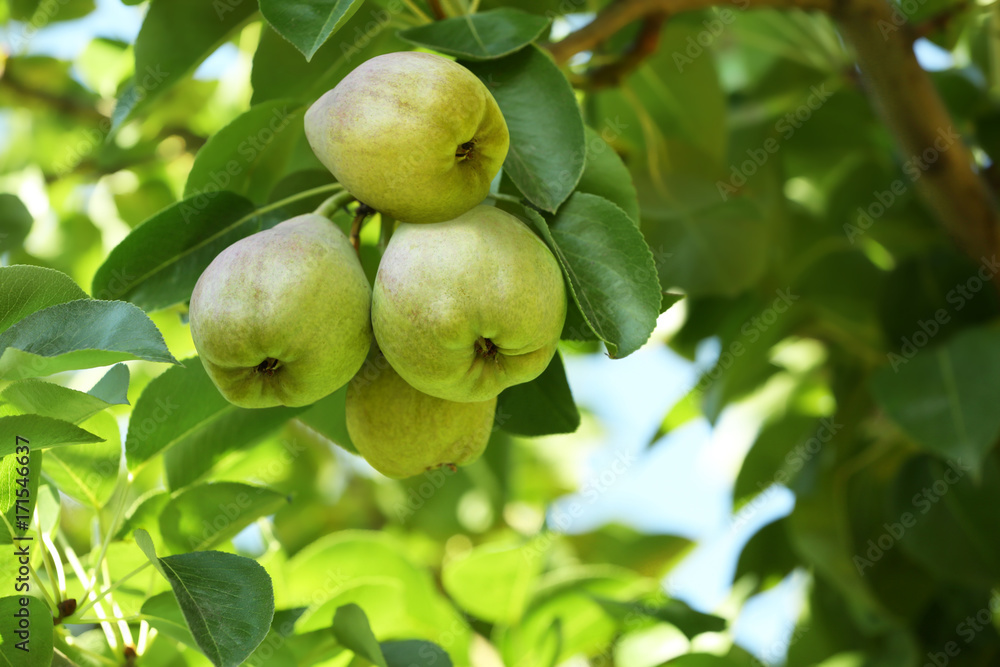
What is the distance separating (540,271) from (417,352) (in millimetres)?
118

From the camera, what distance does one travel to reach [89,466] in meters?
0.98

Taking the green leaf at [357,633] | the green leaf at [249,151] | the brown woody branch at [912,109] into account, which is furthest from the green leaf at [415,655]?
the brown woody branch at [912,109]

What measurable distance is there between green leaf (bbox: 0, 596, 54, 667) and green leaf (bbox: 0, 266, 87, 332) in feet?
0.77

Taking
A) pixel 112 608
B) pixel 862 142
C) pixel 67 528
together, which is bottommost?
pixel 67 528

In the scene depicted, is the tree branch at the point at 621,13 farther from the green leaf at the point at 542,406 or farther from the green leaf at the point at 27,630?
the green leaf at the point at 27,630

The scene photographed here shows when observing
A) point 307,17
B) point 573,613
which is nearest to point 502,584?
point 573,613

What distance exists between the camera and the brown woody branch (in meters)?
1.30

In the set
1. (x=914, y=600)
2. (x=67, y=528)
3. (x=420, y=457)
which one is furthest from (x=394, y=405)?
(x=67, y=528)

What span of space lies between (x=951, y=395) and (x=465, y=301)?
95 cm

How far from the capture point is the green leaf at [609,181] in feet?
2.95

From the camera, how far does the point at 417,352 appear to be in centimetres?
70

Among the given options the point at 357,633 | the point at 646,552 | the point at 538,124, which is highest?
the point at 538,124

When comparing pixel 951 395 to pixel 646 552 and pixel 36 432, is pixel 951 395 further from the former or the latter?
pixel 36 432

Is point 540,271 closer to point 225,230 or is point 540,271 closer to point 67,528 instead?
point 225,230
